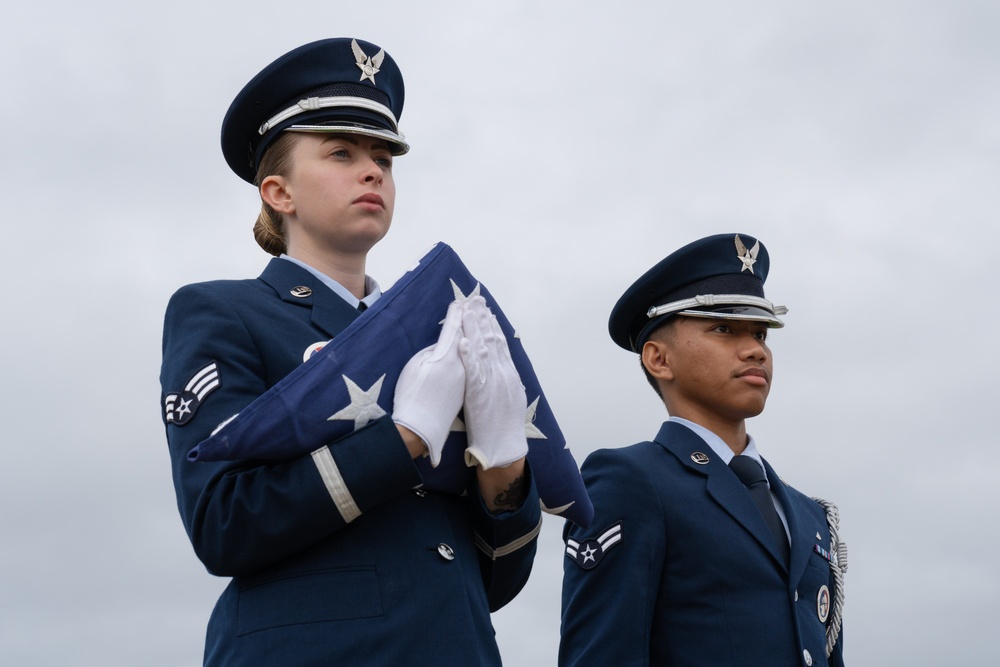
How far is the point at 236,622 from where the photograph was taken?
3.79 m

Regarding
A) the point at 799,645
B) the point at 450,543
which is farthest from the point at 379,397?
the point at 799,645

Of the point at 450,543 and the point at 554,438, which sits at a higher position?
the point at 554,438

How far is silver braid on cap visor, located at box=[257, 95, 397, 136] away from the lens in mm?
4730

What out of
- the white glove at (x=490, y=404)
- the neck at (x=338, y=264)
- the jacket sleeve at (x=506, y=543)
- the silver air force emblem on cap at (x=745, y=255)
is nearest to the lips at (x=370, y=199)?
the neck at (x=338, y=264)

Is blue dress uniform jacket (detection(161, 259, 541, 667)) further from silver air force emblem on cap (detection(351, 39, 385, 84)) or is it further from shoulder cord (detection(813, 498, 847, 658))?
shoulder cord (detection(813, 498, 847, 658))

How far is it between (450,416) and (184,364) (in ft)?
2.74

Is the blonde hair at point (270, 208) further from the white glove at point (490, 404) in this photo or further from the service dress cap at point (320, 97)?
the white glove at point (490, 404)

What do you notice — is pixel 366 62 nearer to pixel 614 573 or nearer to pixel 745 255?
pixel 614 573

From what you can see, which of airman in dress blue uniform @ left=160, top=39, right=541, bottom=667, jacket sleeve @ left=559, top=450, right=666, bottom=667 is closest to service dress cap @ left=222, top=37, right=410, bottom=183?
airman in dress blue uniform @ left=160, top=39, right=541, bottom=667

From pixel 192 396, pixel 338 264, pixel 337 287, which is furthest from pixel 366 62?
pixel 192 396

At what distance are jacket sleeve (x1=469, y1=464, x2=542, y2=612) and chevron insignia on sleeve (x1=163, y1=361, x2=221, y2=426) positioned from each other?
0.85 meters

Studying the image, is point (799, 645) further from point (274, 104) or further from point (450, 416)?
point (274, 104)

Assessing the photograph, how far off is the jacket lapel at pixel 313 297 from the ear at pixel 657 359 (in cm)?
279

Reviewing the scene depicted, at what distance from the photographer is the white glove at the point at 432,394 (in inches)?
148
